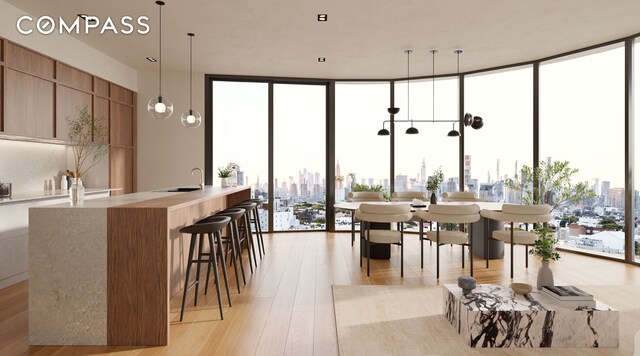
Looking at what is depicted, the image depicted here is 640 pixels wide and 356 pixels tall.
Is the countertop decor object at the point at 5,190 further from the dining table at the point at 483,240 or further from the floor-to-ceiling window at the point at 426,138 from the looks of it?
the floor-to-ceiling window at the point at 426,138

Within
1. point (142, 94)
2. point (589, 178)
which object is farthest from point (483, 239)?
point (142, 94)

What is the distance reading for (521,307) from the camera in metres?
2.69

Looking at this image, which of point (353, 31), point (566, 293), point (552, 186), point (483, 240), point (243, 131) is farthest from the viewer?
point (243, 131)

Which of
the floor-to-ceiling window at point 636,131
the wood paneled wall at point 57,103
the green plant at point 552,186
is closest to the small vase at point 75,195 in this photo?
the wood paneled wall at point 57,103

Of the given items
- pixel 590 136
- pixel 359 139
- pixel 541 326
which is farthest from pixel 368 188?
pixel 541 326

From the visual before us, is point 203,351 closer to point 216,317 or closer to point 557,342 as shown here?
point 216,317

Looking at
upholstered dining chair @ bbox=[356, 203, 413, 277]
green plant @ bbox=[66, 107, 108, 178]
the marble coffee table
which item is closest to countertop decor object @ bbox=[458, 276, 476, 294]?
the marble coffee table

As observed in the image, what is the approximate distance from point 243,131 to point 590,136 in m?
5.88

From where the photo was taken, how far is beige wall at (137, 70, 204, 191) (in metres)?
7.05

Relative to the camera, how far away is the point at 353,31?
5.02m

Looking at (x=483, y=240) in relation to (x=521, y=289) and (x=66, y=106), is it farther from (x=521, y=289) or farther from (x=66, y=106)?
(x=66, y=106)

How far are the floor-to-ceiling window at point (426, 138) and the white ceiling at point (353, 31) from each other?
0.74 meters

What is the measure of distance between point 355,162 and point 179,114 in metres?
3.52

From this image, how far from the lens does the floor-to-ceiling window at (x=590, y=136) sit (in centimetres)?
546
